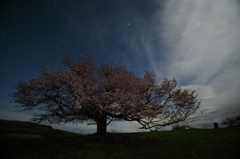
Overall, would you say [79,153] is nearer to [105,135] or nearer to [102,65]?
[105,135]

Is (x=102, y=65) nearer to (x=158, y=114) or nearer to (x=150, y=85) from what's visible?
(x=150, y=85)

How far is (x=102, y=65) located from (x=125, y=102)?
614 cm

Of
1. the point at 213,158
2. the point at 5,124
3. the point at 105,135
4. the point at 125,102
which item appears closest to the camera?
the point at 213,158

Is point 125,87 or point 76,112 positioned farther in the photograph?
point 125,87

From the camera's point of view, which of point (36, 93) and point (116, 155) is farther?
point (36, 93)

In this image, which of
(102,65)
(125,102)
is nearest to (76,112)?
(125,102)

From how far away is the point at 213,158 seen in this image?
715 centimetres

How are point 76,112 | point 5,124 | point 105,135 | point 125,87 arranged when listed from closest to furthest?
point 76,112 → point 125,87 → point 105,135 → point 5,124

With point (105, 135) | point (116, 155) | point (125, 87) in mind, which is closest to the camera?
point (116, 155)

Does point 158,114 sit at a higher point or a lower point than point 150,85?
lower

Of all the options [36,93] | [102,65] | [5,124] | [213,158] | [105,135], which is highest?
[102,65]

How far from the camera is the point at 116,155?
314 inches

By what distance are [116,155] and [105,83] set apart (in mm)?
6661

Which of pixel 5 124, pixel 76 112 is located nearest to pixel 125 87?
pixel 76 112
